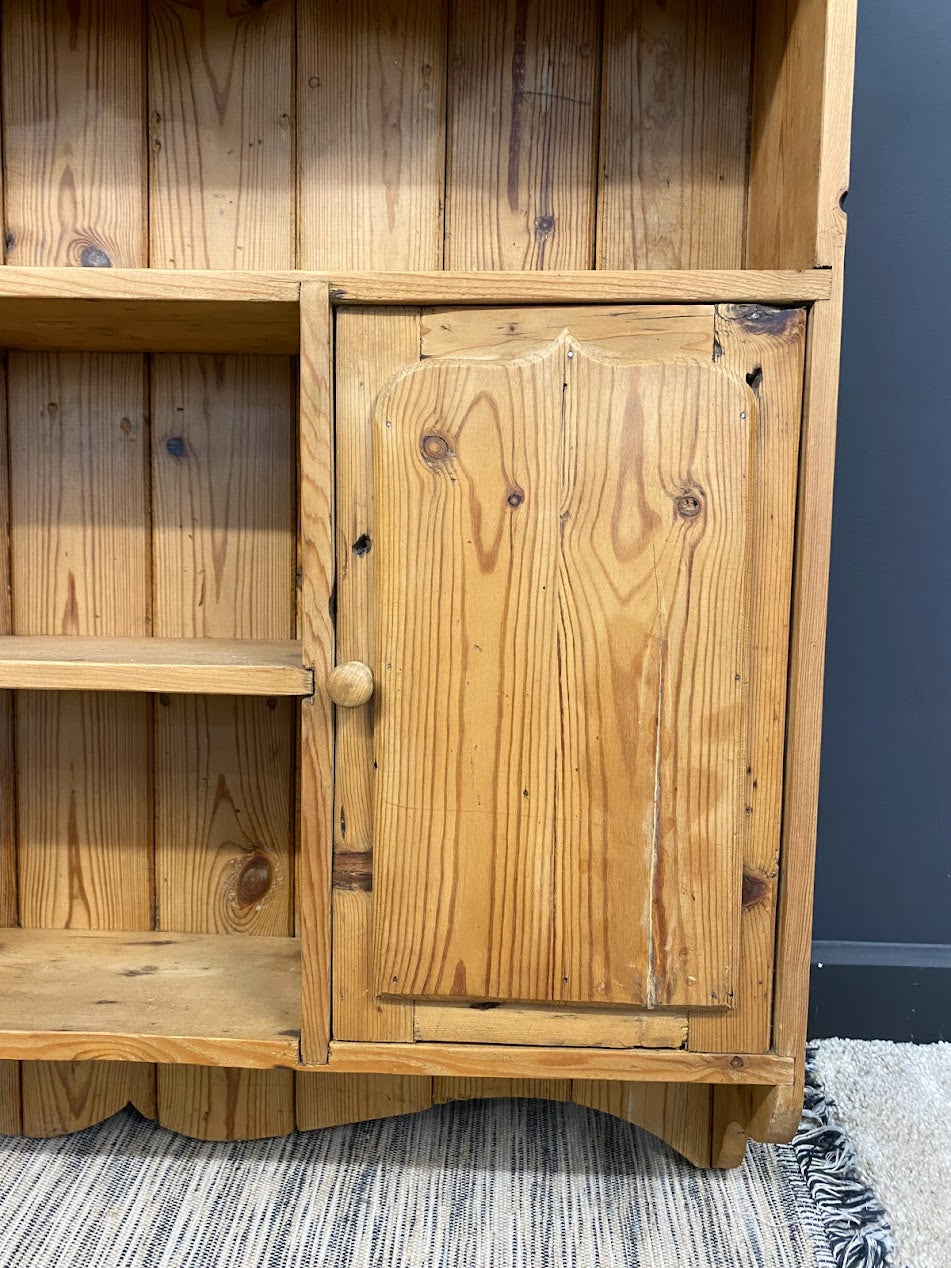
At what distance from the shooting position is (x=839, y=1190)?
2.95 ft

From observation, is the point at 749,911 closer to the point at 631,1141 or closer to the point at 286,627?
the point at 631,1141

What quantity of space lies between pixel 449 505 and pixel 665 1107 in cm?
73

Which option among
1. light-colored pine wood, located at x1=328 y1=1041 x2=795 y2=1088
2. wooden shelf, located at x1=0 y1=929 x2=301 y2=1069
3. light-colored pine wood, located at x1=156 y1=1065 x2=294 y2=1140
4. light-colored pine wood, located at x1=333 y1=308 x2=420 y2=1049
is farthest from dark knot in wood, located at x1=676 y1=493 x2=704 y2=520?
light-colored pine wood, located at x1=156 y1=1065 x2=294 y2=1140

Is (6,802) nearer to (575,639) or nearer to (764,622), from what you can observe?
(575,639)

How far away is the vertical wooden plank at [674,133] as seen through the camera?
0.92 meters

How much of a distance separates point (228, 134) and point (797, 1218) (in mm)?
1316

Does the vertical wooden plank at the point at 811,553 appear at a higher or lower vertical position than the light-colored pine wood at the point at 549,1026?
higher

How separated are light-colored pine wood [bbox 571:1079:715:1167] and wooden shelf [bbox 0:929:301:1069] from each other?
38 centimetres

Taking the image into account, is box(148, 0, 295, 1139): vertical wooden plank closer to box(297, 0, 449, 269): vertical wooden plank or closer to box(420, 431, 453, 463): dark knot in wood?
box(297, 0, 449, 269): vertical wooden plank

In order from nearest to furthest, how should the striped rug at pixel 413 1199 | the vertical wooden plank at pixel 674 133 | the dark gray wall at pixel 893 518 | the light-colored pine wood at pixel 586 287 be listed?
the light-colored pine wood at pixel 586 287 → the striped rug at pixel 413 1199 → the vertical wooden plank at pixel 674 133 → the dark gray wall at pixel 893 518

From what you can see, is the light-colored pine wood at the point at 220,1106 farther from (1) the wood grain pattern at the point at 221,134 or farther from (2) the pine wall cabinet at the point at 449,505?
(1) the wood grain pattern at the point at 221,134

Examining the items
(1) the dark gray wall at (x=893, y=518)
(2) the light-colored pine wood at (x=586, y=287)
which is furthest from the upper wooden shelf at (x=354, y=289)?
(1) the dark gray wall at (x=893, y=518)

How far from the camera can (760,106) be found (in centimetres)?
88

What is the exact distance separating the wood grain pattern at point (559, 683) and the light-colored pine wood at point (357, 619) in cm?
2
